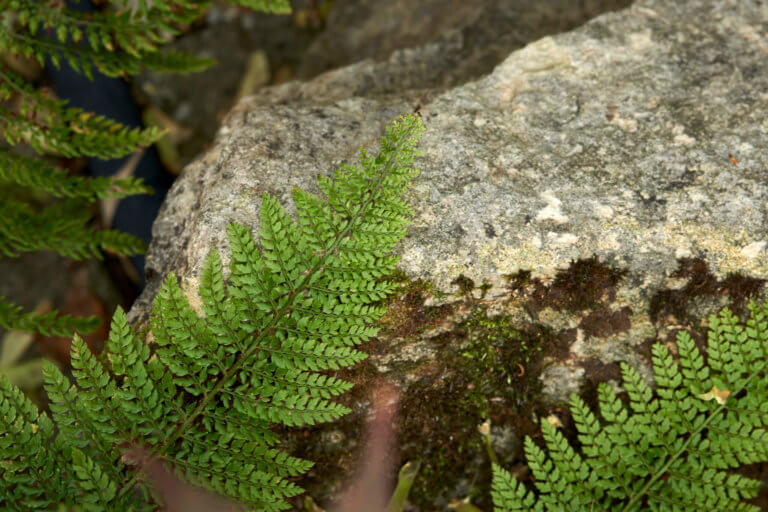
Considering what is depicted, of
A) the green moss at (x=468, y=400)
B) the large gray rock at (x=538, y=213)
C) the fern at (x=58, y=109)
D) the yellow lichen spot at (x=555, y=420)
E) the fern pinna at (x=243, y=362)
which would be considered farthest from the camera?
the fern at (x=58, y=109)

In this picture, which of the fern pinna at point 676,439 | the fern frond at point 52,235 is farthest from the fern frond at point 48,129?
the fern pinna at point 676,439

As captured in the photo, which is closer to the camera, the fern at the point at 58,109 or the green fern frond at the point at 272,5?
the fern at the point at 58,109

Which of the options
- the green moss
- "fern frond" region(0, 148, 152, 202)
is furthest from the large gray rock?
"fern frond" region(0, 148, 152, 202)

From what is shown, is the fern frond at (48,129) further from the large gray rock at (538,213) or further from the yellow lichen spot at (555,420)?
the yellow lichen spot at (555,420)

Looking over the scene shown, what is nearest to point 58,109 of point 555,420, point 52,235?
point 52,235

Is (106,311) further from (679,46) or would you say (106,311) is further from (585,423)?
(679,46)

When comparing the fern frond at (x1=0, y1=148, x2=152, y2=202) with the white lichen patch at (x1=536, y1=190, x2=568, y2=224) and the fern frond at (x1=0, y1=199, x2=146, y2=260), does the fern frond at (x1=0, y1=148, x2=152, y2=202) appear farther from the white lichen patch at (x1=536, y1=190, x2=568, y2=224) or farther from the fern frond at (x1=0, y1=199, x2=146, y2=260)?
the white lichen patch at (x1=536, y1=190, x2=568, y2=224)
